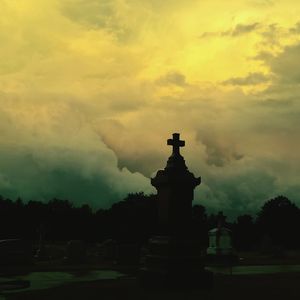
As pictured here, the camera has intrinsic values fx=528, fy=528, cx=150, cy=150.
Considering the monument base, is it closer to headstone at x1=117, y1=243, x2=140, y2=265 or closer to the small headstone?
headstone at x1=117, y1=243, x2=140, y2=265

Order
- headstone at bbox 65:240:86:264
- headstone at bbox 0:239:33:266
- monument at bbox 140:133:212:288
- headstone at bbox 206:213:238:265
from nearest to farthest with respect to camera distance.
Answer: monument at bbox 140:133:212:288, headstone at bbox 0:239:33:266, headstone at bbox 65:240:86:264, headstone at bbox 206:213:238:265

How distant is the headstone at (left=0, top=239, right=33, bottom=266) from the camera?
2695cm

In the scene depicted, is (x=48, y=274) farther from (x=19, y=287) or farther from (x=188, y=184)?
(x=188, y=184)

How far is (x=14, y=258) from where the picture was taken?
27266mm

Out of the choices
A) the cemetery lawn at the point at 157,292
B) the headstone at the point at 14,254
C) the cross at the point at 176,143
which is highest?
the cross at the point at 176,143

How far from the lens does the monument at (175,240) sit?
1627cm

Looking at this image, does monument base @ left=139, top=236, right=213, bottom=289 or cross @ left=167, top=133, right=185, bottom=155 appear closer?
monument base @ left=139, top=236, right=213, bottom=289

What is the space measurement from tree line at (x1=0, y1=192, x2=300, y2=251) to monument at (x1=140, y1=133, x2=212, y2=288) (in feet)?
125

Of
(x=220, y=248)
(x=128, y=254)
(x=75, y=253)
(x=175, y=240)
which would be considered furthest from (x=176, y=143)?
(x=220, y=248)

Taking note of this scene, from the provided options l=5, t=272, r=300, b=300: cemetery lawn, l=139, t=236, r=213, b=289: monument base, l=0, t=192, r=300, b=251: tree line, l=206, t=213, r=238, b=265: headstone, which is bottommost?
l=5, t=272, r=300, b=300: cemetery lawn

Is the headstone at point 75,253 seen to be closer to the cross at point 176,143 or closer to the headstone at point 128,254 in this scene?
the headstone at point 128,254

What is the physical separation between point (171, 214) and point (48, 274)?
747 cm

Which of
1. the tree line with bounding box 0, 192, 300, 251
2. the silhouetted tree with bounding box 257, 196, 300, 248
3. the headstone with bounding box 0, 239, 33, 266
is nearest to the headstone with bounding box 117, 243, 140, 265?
the headstone with bounding box 0, 239, 33, 266

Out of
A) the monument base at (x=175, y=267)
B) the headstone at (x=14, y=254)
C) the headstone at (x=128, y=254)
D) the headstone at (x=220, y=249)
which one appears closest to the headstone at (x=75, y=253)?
the headstone at (x=128, y=254)
